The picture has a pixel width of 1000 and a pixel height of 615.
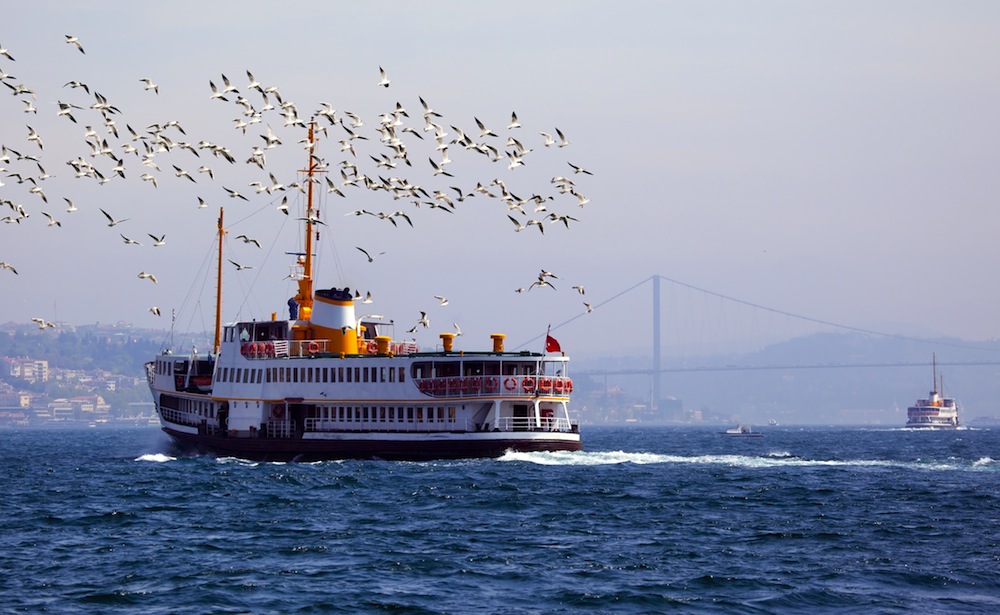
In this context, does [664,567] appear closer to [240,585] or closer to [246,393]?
[240,585]

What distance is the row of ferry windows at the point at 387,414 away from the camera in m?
67.7

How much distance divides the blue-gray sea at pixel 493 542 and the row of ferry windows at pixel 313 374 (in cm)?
581

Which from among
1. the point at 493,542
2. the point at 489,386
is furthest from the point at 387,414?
the point at 493,542

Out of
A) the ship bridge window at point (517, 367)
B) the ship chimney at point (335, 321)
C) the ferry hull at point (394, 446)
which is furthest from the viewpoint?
the ship chimney at point (335, 321)

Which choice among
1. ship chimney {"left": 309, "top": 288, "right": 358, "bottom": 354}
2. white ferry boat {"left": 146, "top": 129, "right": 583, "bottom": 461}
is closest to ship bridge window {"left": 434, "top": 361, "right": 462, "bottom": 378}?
white ferry boat {"left": 146, "top": 129, "right": 583, "bottom": 461}

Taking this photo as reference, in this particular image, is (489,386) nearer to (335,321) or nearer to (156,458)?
(335,321)

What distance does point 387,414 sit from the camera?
226 ft

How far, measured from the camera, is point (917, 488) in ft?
192

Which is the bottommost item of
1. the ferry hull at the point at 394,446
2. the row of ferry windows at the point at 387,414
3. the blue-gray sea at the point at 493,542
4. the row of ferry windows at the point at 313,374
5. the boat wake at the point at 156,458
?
the blue-gray sea at the point at 493,542

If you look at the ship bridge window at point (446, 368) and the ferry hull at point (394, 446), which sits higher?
the ship bridge window at point (446, 368)

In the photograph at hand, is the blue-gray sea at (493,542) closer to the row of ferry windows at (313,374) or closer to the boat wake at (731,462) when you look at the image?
the boat wake at (731,462)

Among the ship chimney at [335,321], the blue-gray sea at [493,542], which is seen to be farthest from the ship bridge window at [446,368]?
the ship chimney at [335,321]

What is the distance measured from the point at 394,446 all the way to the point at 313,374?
6.22 m

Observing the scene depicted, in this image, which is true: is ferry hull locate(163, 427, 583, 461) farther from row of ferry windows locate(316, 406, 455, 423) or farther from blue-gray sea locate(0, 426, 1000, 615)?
blue-gray sea locate(0, 426, 1000, 615)
